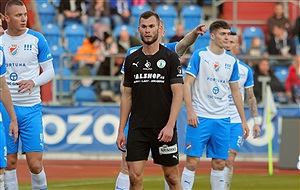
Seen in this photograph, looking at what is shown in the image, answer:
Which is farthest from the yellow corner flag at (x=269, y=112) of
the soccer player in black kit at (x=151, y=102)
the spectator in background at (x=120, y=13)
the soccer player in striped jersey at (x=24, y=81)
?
the soccer player in black kit at (x=151, y=102)

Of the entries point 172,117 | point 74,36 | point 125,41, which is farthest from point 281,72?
point 172,117

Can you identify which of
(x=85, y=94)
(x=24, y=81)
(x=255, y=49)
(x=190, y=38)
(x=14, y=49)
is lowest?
(x=85, y=94)

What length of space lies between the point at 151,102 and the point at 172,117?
33 cm

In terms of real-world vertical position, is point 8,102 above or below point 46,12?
→ below

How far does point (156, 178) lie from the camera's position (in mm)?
18172

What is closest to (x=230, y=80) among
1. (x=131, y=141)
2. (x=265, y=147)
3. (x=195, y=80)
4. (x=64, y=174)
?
(x=195, y=80)

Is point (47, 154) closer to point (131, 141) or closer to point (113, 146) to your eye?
point (113, 146)

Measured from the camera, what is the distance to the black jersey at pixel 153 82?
10.1 meters

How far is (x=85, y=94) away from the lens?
2227 centimetres

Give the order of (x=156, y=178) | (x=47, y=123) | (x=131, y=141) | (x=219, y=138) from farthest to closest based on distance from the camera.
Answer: (x=47, y=123) → (x=156, y=178) → (x=219, y=138) → (x=131, y=141)

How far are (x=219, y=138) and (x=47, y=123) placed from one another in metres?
9.85

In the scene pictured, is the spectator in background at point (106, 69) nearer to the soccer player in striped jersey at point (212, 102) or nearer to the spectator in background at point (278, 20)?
the spectator in background at point (278, 20)

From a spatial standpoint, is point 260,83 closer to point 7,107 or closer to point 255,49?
point 255,49

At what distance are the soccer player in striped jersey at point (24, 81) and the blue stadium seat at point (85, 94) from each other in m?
10.7
